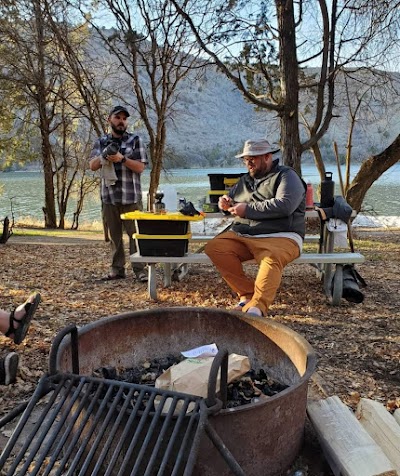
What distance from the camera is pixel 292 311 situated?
4137mm

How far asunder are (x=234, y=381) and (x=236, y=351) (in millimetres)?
445

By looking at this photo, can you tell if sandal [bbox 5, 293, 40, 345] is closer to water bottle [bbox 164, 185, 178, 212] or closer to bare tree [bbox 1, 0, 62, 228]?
water bottle [bbox 164, 185, 178, 212]

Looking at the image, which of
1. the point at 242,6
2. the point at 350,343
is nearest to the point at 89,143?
the point at 242,6

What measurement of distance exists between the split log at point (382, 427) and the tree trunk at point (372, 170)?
8.08 m

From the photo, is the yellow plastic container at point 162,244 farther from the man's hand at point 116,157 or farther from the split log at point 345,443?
the split log at point 345,443

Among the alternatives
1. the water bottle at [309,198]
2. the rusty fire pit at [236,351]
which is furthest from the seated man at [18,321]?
the water bottle at [309,198]

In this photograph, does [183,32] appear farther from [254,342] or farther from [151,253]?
[254,342]

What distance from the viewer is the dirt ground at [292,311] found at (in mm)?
2760

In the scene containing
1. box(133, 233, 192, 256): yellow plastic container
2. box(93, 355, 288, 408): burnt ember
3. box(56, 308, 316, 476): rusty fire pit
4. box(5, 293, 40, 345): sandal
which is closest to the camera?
box(56, 308, 316, 476): rusty fire pit

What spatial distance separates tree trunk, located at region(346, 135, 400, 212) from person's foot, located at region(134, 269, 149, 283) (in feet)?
20.9

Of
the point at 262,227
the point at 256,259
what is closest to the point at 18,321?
the point at 256,259

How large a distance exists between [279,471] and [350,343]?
166cm

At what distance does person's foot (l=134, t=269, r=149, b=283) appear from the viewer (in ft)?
16.6

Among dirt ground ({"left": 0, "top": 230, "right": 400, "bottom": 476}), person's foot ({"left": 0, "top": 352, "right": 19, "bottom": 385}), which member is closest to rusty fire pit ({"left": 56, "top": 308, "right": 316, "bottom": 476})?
dirt ground ({"left": 0, "top": 230, "right": 400, "bottom": 476})
